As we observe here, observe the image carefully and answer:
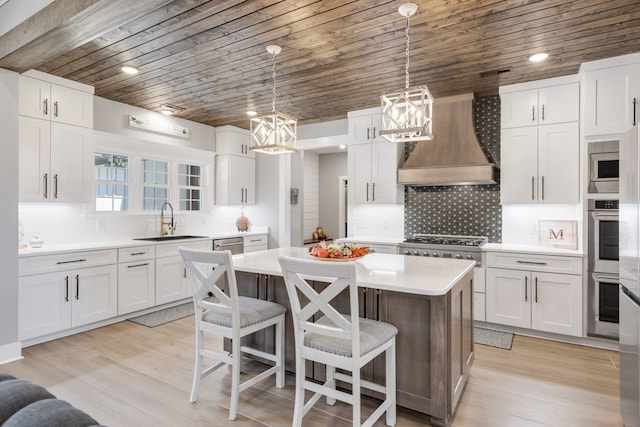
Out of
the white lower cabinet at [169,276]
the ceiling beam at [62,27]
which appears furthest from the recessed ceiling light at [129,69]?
the white lower cabinet at [169,276]

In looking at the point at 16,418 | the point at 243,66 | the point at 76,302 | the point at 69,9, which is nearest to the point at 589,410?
the point at 16,418

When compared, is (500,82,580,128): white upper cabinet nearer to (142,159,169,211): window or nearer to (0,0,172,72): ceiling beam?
(0,0,172,72): ceiling beam

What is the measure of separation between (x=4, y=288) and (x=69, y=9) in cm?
238

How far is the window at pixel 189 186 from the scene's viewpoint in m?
5.58

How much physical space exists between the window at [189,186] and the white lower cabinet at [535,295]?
4388 millimetres

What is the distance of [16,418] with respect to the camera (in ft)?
2.71

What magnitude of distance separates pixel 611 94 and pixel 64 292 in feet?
18.5

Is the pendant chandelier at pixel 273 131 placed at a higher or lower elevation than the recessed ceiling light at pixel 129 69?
lower

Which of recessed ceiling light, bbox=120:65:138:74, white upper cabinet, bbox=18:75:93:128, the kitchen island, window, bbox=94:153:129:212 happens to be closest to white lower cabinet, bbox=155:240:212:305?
window, bbox=94:153:129:212

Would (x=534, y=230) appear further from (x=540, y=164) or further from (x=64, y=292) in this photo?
(x=64, y=292)

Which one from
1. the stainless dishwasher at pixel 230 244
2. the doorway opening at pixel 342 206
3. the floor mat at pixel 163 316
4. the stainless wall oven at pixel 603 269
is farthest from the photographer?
the doorway opening at pixel 342 206

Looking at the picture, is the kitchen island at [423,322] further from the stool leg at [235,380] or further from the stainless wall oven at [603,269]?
the stainless wall oven at [603,269]

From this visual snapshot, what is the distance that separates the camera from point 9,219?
3.11 m

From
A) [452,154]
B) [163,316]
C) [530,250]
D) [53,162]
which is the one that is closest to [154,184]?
[53,162]
